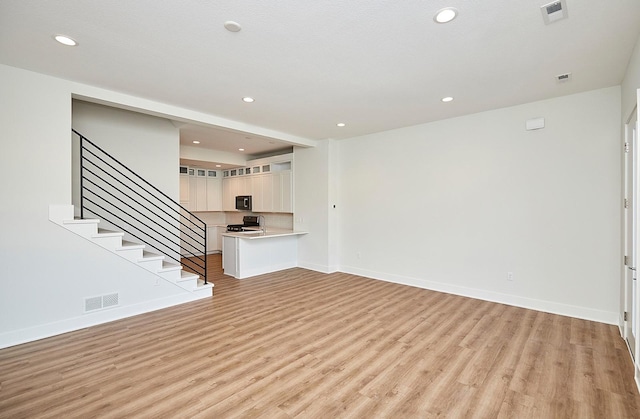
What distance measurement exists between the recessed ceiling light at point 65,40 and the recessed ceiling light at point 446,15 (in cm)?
300

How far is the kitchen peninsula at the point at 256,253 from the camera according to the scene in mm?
5820

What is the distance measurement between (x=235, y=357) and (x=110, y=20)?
300 centimetres

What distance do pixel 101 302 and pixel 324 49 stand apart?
3.85 m

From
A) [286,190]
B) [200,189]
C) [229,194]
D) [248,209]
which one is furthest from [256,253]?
[200,189]

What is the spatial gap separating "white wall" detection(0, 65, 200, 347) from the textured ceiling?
0.35 metres

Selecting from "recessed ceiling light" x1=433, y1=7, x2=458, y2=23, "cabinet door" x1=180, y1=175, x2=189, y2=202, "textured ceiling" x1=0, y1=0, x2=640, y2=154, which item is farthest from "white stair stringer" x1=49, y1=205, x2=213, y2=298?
"recessed ceiling light" x1=433, y1=7, x2=458, y2=23

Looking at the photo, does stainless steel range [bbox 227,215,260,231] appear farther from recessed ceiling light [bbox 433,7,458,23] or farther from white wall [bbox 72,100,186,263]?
recessed ceiling light [bbox 433,7,458,23]

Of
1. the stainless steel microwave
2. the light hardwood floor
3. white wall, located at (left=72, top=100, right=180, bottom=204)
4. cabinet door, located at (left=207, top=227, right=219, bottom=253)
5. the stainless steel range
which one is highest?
white wall, located at (left=72, top=100, right=180, bottom=204)

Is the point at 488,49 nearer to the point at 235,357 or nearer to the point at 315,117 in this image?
the point at 315,117

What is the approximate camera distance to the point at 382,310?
4020mm

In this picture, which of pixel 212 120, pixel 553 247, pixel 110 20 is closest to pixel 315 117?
pixel 212 120

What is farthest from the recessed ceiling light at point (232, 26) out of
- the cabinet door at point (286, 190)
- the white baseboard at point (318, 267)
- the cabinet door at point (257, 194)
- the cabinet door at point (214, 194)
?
the cabinet door at point (214, 194)

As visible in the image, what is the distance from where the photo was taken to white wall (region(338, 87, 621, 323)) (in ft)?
11.8

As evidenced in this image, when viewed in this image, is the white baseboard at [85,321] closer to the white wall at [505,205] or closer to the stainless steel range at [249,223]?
the stainless steel range at [249,223]
